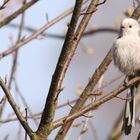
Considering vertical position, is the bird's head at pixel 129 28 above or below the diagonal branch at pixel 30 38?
below

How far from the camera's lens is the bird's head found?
11.0ft

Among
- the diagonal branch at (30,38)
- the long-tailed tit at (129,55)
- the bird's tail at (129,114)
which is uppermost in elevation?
the diagonal branch at (30,38)

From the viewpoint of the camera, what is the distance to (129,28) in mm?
3381

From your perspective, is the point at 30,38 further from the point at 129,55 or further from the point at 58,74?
the point at 58,74

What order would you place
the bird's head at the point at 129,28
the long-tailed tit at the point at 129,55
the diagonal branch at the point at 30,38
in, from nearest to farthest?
the diagonal branch at the point at 30,38 → the long-tailed tit at the point at 129,55 → the bird's head at the point at 129,28

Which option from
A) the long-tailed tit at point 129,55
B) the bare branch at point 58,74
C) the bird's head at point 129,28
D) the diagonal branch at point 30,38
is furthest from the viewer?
the bird's head at point 129,28

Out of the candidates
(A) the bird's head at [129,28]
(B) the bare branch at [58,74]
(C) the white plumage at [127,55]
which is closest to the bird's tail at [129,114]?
(C) the white plumage at [127,55]

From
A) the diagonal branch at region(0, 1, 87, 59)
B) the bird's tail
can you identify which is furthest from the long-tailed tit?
the diagonal branch at region(0, 1, 87, 59)

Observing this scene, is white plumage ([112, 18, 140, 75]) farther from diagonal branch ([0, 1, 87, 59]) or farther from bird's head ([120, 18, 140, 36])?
diagonal branch ([0, 1, 87, 59])

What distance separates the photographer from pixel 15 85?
3180 millimetres

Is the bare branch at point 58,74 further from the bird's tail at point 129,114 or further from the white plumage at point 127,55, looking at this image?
the white plumage at point 127,55

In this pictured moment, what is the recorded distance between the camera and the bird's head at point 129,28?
11.0 ft

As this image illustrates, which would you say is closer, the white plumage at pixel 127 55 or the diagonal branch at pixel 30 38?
the diagonal branch at pixel 30 38

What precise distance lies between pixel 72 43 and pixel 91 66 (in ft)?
21.6
